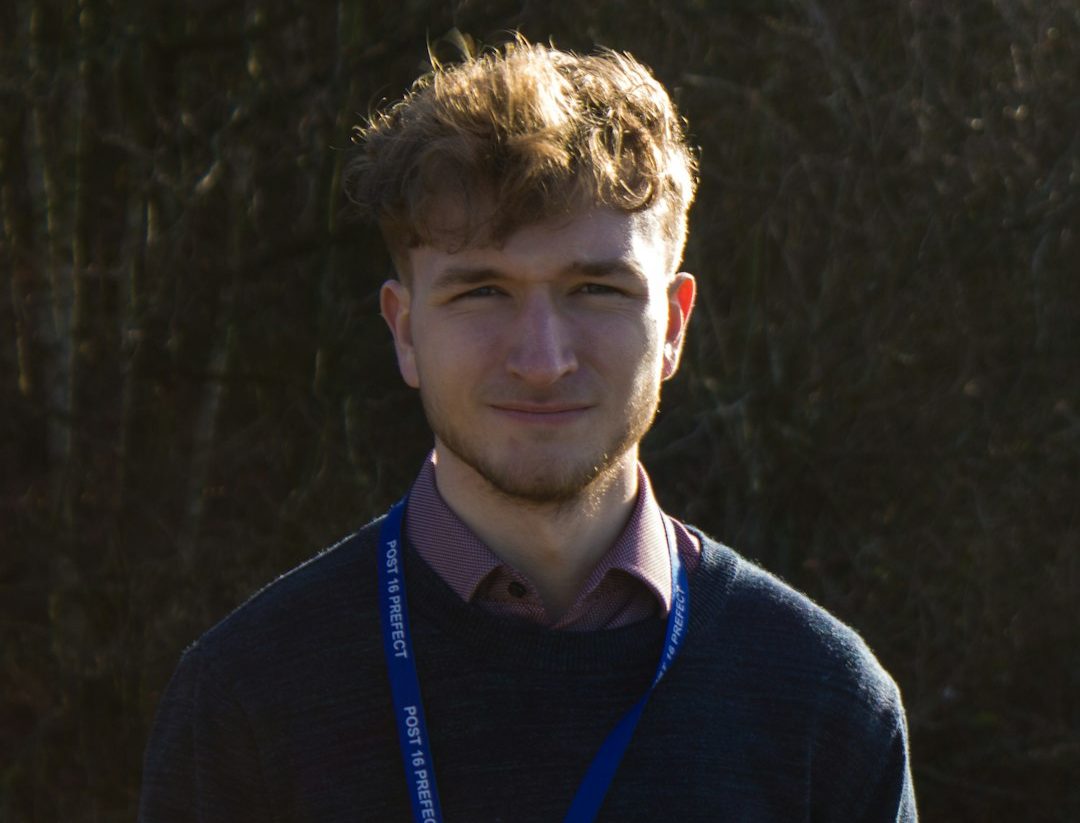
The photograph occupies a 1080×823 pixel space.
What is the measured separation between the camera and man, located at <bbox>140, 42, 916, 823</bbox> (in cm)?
203

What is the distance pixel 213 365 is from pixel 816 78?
2256 millimetres

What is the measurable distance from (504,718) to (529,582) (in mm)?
210

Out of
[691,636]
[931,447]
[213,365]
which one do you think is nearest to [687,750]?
[691,636]

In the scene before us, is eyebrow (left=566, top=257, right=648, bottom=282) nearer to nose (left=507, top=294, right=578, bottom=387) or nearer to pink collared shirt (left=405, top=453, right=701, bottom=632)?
nose (left=507, top=294, right=578, bottom=387)

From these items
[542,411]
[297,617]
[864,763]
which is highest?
[542,411]

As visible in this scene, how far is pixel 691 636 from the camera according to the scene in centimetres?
215

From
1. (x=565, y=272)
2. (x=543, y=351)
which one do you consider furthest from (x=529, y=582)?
(x=565, y=272)

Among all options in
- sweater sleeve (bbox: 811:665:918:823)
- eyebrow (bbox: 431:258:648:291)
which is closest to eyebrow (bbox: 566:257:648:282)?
eyebrow (bbox: 431:258:648:291)

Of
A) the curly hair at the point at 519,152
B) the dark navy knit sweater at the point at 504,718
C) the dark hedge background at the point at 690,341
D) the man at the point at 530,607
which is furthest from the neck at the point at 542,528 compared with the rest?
the dark hedge background at the point at 690,341

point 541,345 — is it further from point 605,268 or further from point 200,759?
point 200,759

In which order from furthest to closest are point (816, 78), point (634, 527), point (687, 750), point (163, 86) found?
point (816, 78) < point (163, 86) < point (634, 527) < point (687, 750)

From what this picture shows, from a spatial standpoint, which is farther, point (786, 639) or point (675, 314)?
point (675, 314)

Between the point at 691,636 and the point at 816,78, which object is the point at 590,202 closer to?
the point at 691,636

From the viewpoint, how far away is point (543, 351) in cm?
210
